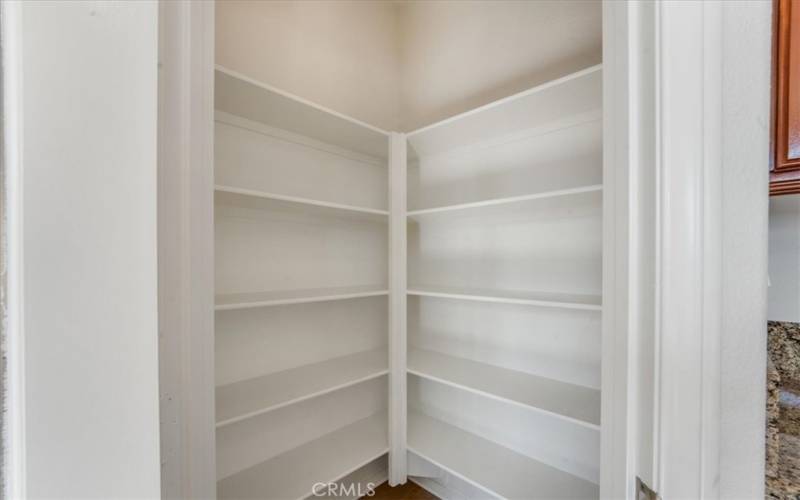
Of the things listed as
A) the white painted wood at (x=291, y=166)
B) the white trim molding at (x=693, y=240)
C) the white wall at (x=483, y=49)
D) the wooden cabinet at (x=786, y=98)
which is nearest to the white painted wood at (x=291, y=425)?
the white painted wood at (x=291, y=166)

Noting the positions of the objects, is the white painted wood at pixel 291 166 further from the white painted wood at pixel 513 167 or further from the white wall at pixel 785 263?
the white wall at pixel 785 263

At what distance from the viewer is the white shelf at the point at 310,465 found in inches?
50.4

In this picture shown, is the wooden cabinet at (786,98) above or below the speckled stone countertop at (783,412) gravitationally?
above

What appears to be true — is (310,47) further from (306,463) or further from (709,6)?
(306,463)

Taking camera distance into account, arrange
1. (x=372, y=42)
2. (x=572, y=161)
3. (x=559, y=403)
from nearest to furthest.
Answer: (x=559, y=403) → (x=572, y=161) → (x=372, y=42)

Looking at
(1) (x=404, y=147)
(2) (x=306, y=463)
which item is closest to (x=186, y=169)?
(1) (x=404, y=147)

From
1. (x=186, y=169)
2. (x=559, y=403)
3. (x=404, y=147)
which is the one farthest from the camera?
(x=404, y=147)

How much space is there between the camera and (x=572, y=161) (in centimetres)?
140

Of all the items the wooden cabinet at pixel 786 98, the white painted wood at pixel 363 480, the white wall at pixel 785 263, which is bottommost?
the white painted wood at pixel 363 480

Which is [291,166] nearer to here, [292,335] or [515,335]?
[292,335]

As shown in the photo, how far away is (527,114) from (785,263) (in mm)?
1085

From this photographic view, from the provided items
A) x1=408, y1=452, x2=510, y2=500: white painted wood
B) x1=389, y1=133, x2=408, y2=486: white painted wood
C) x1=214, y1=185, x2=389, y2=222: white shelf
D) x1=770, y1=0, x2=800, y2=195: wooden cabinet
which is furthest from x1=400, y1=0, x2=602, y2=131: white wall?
x1=408, y1=452, x2=510, y2=500: white painted wood

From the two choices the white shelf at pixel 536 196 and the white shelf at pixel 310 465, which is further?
the white shelf at pixel 310 465

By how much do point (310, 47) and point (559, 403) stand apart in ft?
6.88
